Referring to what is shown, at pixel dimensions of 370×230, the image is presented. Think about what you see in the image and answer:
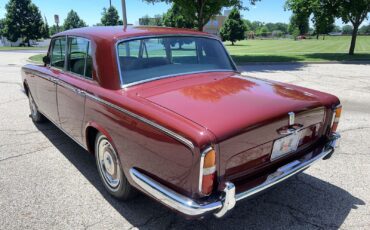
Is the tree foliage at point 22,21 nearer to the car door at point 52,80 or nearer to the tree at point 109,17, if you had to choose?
the tree at point 109,17

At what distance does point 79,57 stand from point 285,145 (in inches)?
97.0

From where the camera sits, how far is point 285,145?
281 cm

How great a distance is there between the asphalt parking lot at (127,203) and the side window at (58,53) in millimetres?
1200

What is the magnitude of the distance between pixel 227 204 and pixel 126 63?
1671 millimetres

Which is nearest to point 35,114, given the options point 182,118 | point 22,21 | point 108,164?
point 108,164

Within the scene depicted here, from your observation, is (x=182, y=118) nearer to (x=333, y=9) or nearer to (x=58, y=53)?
(x=58, y=53)

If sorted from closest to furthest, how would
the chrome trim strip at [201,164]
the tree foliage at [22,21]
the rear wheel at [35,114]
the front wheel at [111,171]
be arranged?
1. the chrome trim strip at [201,164]
2. the front wheel at [111,171]
3. the rear wheel at [35,114]
4. the tree foliage at [22,21]

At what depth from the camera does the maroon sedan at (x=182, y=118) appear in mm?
2291

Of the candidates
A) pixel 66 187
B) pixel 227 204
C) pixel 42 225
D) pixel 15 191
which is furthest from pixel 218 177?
pixel 15 191

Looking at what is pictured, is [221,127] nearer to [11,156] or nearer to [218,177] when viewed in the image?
[218,177]

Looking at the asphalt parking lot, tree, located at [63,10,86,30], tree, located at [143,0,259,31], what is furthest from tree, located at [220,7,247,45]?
the asphalt parking lot

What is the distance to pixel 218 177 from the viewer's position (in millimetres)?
2355

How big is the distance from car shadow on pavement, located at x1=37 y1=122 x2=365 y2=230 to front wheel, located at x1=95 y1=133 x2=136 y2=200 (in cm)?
12

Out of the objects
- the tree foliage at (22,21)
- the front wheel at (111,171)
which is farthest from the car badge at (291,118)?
the tree foliage at (22,21)
